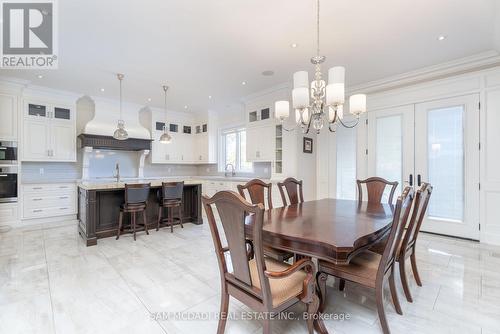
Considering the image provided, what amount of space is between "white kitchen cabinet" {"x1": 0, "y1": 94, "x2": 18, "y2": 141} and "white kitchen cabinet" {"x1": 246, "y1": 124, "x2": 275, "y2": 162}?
14.9 feet

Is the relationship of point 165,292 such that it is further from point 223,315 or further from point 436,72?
point 436,72

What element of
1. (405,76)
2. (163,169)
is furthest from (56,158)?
(405,76)

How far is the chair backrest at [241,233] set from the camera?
4.04ft

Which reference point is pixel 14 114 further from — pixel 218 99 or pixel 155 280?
pixel 155 280

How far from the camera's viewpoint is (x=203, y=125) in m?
7.16

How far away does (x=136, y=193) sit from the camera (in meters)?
3.77

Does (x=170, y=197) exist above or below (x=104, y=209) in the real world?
above

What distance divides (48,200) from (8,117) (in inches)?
66.8

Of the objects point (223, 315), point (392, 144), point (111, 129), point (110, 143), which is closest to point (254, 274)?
point (223, 315)

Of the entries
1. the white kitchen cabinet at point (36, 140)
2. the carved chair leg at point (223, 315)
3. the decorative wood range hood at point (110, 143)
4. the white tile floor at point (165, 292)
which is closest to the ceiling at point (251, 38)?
the white kitchen cabinet at point (36, 140)

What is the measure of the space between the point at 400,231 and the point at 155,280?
2.31 m

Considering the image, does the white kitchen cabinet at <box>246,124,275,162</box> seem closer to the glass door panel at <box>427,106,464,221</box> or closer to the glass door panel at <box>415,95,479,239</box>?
the glass door panel at <box>415,95,479,239</box>

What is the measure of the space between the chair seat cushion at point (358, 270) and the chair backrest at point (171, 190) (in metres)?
3.04

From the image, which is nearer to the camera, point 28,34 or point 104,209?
point 28,34
